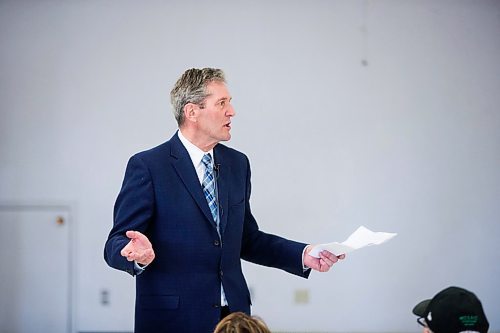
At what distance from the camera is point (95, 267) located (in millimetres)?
4629

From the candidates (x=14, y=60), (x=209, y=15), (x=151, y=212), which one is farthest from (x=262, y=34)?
(x=151, y=212)

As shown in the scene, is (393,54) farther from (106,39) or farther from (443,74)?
(106,39)

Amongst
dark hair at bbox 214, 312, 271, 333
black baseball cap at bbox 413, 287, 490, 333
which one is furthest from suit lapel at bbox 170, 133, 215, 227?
black baseball cap at bbox 413, 287, 490, 333

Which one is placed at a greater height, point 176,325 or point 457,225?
point 457,225

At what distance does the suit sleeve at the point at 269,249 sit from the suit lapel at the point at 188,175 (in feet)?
0.89

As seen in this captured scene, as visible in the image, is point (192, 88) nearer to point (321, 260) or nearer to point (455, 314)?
point (321, 260)

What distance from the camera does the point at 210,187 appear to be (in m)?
2.55

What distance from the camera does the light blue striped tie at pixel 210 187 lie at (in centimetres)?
252

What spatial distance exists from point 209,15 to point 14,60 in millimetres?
1266

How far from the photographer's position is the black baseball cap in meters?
1.71

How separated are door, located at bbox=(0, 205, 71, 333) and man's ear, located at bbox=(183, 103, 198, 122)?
2.31 m

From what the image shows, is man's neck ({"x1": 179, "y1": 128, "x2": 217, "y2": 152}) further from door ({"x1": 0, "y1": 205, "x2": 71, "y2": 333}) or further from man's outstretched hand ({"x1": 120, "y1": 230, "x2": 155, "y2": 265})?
door ({"x1": 0, "y1": 205, "x2": 71, "y2": 333})

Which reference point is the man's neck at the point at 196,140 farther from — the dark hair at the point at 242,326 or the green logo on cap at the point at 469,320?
the green logo on cap at the point at 469,320

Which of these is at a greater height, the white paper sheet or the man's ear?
the man's ear
